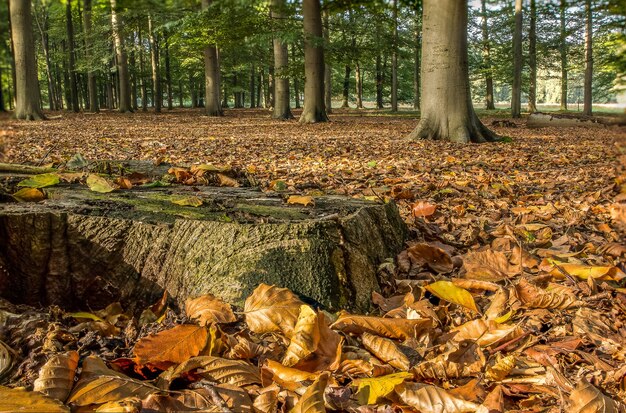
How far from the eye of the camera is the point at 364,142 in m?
9.05

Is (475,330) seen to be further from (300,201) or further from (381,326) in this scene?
(300,201)

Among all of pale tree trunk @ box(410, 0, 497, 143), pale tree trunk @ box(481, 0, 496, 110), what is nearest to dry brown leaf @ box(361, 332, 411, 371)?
pale tree trunk @ box(410, 0, 497, 143)

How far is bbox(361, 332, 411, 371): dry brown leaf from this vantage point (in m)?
1.50

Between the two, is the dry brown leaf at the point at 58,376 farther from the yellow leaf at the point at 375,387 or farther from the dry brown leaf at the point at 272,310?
the yellow leaf at the point at 375,387

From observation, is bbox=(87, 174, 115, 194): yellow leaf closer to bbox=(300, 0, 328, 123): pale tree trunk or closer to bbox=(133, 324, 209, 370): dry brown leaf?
bbox=(133, 324, 209, 370): dry brown leaf

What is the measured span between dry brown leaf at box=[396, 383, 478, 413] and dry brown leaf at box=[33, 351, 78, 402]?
82cm

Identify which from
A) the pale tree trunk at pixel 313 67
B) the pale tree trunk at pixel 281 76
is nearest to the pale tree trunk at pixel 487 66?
the pale tree trunk at pixel 281 76

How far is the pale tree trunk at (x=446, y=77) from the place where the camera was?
29.0 feet

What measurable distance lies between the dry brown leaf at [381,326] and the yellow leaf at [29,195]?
1579mm

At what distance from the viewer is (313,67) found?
1483cm

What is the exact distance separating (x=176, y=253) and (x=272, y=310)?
0.56 metres

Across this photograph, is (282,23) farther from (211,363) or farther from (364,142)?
(211,363)

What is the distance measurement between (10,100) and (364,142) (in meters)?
8.11

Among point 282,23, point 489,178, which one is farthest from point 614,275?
point 282,23
